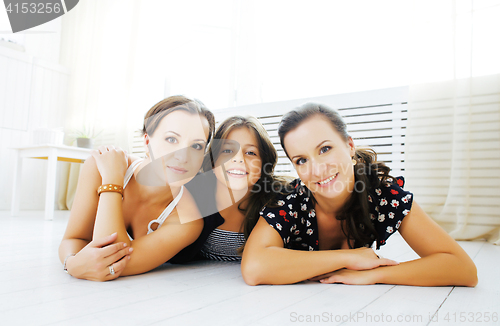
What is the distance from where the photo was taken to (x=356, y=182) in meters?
1.04

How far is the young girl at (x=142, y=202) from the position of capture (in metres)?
0.87

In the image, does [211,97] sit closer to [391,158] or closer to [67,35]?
[391,158]

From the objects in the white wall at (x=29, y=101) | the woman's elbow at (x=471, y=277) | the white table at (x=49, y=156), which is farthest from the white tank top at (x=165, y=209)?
the white wall at (x=29, y=101)

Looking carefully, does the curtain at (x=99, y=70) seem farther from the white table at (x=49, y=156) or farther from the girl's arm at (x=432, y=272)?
the girl's arm at (x=432, y=272)

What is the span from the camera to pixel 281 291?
0.80 meters

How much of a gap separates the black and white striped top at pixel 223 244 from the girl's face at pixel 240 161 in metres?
0.17

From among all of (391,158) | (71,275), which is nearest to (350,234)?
(71,275)

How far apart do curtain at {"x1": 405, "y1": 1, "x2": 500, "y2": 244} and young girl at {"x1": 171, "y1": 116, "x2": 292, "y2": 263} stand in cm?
132

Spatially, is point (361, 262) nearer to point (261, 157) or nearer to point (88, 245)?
point (261, 157)

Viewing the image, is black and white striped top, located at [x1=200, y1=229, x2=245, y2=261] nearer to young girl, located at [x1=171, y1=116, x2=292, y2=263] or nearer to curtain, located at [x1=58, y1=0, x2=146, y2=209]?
young girl, located at [x1=171, y1=116, x2=292, y2=263]

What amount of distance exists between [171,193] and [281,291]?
51 centimetres

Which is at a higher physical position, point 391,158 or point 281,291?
point 391,158

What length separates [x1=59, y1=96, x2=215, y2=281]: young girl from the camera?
0.87m

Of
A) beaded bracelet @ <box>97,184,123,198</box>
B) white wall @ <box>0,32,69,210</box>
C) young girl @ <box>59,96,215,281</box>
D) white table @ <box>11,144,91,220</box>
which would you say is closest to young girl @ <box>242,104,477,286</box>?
young girl @ <box>59,96,215,281</box>
